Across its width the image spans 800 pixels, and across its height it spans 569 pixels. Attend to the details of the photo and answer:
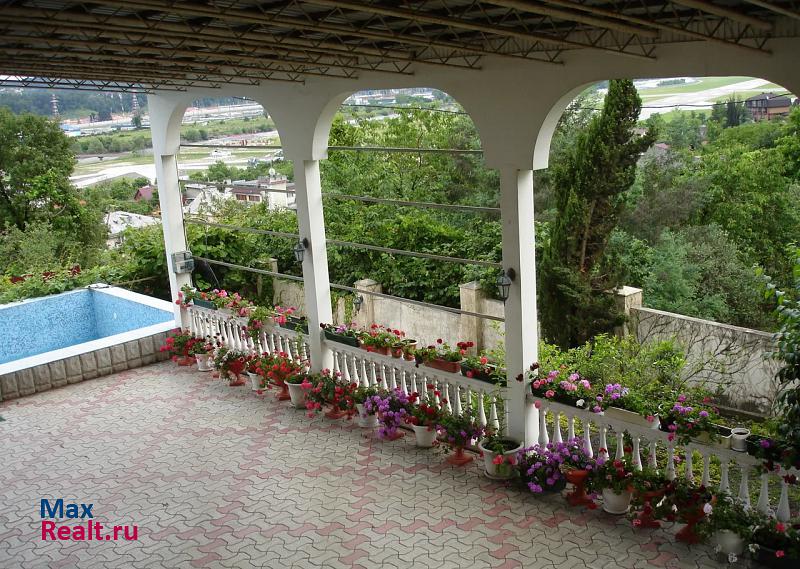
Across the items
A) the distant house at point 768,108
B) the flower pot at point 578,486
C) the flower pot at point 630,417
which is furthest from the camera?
the distant house at point 768,108

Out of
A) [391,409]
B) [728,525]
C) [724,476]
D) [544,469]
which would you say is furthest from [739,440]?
[391,409]

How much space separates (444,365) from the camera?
7543 millimetres

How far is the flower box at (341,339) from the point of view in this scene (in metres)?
8.34

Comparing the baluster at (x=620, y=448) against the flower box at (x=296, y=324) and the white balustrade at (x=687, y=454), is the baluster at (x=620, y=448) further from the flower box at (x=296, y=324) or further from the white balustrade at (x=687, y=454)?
the flower box at (x=296, y=324)

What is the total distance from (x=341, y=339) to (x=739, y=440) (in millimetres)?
4343

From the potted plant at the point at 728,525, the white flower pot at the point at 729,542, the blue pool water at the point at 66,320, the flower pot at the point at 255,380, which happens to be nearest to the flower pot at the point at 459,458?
the potted plant at the point at 728,525

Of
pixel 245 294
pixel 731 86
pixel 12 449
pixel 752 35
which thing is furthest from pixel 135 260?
pixel 731 86

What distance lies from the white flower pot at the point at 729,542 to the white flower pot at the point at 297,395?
4.65 meters

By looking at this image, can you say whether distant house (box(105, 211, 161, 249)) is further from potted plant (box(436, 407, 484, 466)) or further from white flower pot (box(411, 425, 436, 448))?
potted plant (box(436, 407, 484, 466))

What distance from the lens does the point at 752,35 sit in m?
4.80

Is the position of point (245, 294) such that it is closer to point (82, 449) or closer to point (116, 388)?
point (116, 388)

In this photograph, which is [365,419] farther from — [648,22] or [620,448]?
[648,22]

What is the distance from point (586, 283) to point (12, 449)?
290 inches

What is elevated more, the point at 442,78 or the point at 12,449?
the point at 442,78
